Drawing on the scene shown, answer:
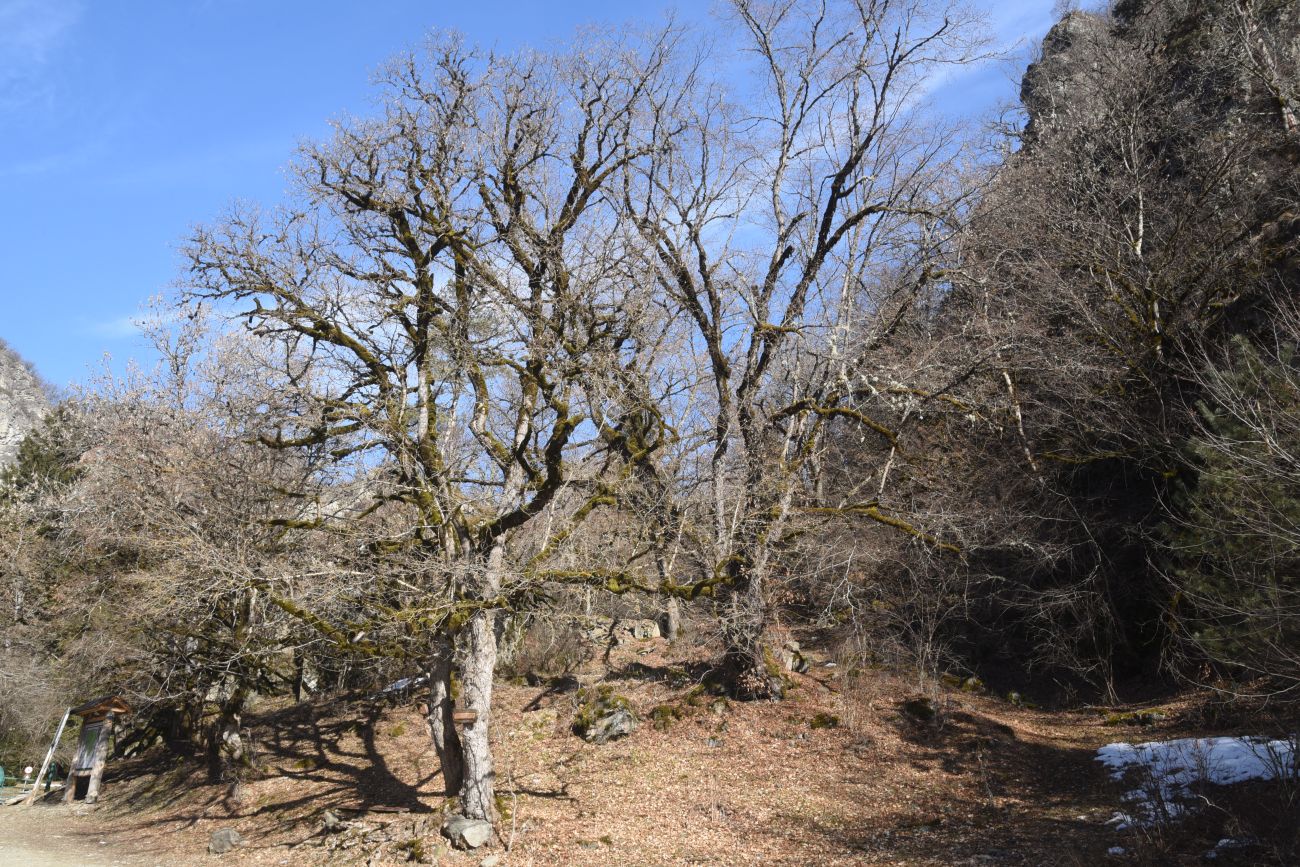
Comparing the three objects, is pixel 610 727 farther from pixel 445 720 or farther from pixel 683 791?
pixel 445 720

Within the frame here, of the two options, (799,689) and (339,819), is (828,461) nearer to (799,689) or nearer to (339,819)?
(799,689)

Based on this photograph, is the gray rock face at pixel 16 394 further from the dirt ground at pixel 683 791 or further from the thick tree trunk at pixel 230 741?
the dirt ground at pixel 683 791

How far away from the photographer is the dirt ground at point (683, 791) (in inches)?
394

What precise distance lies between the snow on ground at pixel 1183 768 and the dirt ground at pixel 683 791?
381mm

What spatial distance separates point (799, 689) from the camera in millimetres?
14812

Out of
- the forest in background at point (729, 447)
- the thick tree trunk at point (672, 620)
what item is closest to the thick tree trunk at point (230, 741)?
the forest in background at point (729, 447)

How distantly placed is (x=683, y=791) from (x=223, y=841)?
7.12m

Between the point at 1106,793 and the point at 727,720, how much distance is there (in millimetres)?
5750

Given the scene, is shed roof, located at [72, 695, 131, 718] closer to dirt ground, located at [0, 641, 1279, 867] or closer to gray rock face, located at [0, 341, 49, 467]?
dirt ground, located at [0, 641, 1279, 867]

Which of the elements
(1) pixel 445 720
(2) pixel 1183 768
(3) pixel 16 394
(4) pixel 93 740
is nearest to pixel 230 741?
(4) pixel 93 740

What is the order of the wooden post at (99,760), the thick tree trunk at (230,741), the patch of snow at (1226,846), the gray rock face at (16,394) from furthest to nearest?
the gray rock face at (16,394), the wooden post at (99,760), the thick tree trunk at (230,741), the patch of snow at (1226,846)

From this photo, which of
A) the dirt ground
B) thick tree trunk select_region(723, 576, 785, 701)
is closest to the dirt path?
the dirt ground

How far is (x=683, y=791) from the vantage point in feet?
39.3

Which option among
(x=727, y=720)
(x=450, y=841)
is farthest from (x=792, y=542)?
(x=450, y=841)
